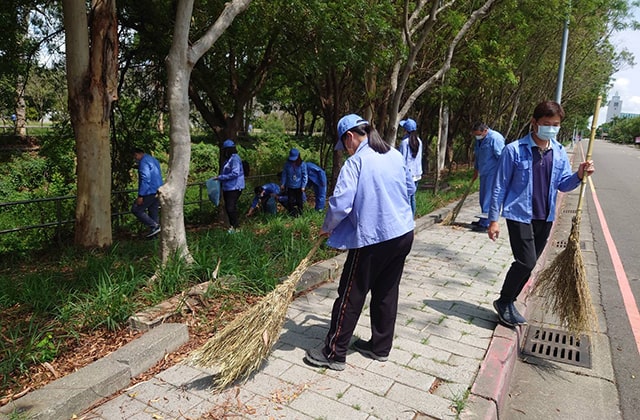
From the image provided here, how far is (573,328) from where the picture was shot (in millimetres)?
3709

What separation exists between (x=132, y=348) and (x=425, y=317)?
8.02 ft

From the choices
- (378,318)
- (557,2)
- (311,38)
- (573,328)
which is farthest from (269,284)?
(557,2)

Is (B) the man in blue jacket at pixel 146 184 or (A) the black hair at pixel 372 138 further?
(B) the man in blue jacket at pixel 146 184

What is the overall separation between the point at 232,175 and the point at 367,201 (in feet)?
15.2

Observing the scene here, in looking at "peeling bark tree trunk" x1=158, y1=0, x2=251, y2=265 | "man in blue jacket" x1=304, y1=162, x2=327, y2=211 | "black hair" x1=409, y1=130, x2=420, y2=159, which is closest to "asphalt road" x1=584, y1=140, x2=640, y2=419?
"black hair" x1=409, y1=130, x2=420, y2=159

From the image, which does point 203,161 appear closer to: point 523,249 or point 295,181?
point 295,181

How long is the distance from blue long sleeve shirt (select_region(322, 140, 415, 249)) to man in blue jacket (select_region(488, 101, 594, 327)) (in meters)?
1.17

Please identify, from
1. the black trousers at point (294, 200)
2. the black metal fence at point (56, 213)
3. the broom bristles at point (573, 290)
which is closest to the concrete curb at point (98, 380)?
the broom bristles at point (573, 290)

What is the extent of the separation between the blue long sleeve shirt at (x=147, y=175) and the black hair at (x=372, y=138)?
5343 mm

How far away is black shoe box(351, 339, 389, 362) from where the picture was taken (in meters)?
3.26

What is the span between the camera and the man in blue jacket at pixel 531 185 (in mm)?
3584

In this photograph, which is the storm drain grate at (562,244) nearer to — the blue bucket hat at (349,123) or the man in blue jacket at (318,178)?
the man in blue jacket at (318,178)

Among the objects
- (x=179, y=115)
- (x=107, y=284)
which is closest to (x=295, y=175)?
(x=179, y=115)

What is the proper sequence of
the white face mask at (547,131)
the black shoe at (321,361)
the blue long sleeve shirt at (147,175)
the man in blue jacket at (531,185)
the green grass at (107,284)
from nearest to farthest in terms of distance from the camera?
the black shoe at (321,361) < the green grass at (107,284) < the white face mask at (547,131) < the man in blue jacket at (531,185) < the blue long sleeve shirt at (147,175)
